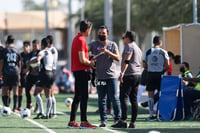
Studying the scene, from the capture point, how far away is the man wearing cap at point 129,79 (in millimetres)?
18094

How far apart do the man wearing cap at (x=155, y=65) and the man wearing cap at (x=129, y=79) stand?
249cm

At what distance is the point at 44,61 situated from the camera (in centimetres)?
2108

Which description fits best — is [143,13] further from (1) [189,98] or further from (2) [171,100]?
(2) [171,100]

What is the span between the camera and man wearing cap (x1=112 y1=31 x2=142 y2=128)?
18094 mm

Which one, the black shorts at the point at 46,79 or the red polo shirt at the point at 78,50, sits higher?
the red polo shirt at the point at 78,50

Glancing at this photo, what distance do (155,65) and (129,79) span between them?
296cm

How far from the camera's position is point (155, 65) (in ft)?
68.9

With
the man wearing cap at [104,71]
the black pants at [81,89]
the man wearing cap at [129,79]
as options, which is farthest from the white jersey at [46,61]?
the man wearing cap at [129,79]

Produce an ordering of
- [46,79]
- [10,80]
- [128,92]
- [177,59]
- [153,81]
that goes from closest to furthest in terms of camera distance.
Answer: [128,92], [46,79], [153,81], [10,80], [177,59]

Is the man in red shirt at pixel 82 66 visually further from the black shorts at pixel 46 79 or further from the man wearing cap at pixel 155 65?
the man wearing cap at pixel 155 65

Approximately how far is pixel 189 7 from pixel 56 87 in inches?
352

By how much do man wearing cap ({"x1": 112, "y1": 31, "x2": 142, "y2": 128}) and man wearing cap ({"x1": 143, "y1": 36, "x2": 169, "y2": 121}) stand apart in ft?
8.16

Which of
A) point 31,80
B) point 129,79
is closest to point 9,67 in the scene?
point 31,80

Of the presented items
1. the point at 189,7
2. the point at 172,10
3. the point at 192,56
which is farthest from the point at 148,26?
the point at 192,56
